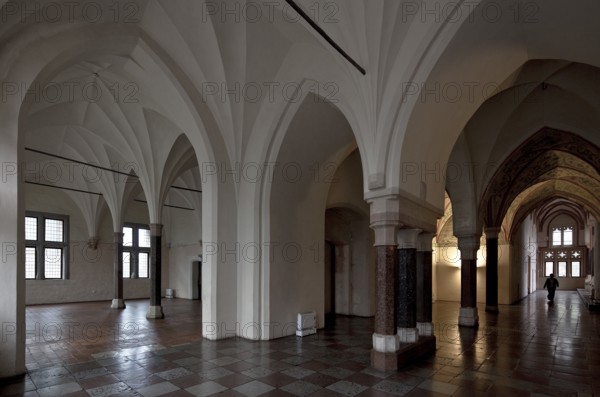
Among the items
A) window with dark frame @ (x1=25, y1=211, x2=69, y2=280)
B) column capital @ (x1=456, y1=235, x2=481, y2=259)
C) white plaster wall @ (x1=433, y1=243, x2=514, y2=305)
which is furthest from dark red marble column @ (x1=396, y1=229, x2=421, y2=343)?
window with dark frame @ (x1=25, y1=211, x2=69, y2=280)

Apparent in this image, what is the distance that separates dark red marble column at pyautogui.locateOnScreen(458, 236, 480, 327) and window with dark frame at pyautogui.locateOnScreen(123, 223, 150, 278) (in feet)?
53.5

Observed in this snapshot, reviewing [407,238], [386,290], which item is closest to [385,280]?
[386,290]

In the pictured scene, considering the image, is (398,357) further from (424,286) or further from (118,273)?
(118,273)

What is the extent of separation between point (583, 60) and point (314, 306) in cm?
762

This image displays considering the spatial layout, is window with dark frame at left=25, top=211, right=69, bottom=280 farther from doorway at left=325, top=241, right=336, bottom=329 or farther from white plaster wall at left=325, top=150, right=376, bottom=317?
white plaster wall at left=325, top=150, right=376, bottom=317

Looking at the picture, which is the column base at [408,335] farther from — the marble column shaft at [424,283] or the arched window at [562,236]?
the arched window at [562,236]

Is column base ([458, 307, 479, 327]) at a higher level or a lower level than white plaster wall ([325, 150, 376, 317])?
lower

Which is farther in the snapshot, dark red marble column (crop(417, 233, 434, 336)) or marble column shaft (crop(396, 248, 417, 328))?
dark red marble column (crop(417, 233, 434, 336))

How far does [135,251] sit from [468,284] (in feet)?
55.0

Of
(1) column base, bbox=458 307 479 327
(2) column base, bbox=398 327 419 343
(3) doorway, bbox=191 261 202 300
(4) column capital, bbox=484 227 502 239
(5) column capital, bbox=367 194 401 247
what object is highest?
(5) column capital, bbox=367 194 401 247

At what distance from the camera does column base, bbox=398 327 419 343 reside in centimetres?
711

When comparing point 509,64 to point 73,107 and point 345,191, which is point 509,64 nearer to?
point 345,191

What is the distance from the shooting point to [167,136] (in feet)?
37.6

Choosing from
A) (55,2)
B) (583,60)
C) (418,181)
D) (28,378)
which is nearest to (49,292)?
(28,378)
